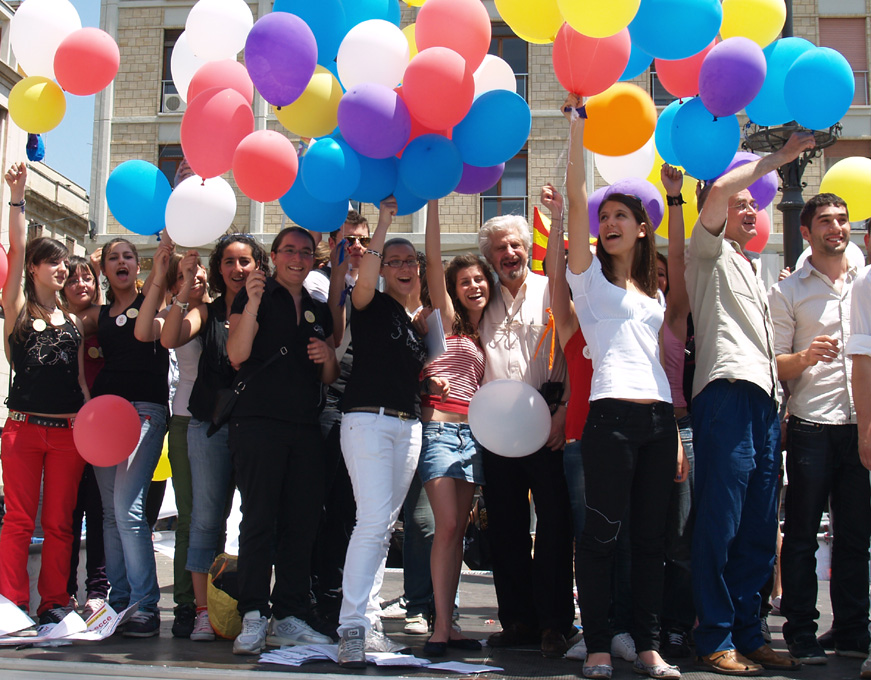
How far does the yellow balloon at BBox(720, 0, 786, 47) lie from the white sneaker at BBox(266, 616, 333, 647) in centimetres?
316

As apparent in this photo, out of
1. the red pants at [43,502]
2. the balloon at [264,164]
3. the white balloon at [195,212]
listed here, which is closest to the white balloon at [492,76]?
the balloon at [264,164]

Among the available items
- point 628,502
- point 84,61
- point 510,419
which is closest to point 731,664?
point 628,502

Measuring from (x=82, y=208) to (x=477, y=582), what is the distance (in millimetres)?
20431

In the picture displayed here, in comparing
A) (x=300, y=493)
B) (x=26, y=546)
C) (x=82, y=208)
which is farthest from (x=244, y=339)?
(x=82, y=208)

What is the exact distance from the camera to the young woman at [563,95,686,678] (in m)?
3.32

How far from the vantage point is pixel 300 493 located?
3826mm

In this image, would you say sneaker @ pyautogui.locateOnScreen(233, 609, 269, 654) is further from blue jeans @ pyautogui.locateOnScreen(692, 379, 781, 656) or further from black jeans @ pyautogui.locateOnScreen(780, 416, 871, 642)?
black jeans @ pyautogui.locateOnScreen(780, 416, 871, 642)

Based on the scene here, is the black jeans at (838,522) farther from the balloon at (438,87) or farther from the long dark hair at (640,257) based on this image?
the balloon at (438,87)

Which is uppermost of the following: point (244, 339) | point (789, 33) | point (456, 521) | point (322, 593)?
point (789, 33)

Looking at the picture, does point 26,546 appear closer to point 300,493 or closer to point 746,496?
point 300,493

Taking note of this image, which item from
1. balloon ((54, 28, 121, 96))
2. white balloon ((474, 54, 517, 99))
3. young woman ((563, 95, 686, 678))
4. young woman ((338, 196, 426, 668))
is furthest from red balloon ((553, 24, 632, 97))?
balloon ((54, 28, 121, 96))

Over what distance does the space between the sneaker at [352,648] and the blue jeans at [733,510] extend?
1301 millimetres

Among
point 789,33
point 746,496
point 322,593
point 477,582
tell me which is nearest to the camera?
point 746,496

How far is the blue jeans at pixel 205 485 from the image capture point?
13.4 ft
